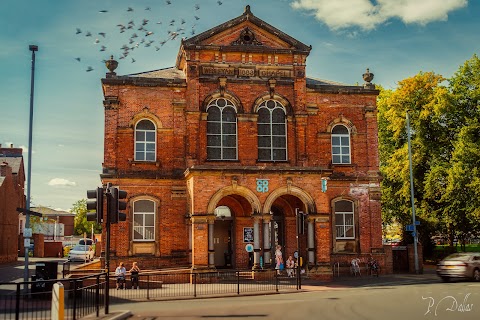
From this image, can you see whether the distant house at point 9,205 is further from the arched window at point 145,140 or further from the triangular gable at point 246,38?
the triangular gable at point 246,38

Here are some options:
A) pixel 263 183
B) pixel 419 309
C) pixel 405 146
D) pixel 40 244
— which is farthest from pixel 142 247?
pixel 40 244

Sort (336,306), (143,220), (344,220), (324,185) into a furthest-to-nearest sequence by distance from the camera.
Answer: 1. (344,220)
2. (143,220)
3. (324,185)
4. (336,306)

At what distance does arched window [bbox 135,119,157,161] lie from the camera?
27.9 m

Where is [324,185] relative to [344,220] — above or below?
above

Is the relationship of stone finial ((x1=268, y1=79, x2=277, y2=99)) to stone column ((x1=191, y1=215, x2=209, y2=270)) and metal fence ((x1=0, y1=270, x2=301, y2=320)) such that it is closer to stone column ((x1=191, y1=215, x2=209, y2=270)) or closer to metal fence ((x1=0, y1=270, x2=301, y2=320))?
stone column ((x1=191, y1=215, x2=209, y2=270))

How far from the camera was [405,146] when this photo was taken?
37906 mm

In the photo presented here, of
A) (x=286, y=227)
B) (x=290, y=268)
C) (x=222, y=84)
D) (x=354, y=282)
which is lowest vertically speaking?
(x=354, y=282)

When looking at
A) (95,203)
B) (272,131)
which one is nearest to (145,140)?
(272,131)

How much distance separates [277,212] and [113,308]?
14.6m

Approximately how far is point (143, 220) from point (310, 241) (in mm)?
8301

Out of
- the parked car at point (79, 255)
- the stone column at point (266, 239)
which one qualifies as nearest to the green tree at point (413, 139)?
the stone column at point (266, 239)

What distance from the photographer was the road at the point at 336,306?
13789 millimetres

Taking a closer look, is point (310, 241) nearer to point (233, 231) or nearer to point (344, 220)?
point (344, 220)

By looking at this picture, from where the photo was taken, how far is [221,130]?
Answer: 28.3m
